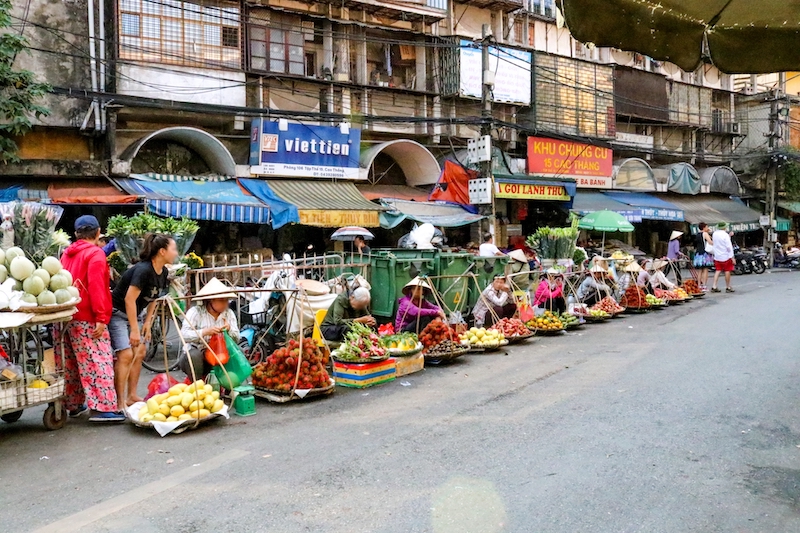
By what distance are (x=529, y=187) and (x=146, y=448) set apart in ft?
60.2

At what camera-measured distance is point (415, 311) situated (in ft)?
31.6

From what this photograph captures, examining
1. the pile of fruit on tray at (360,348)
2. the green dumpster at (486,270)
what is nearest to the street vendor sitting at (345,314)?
the pile of fruit on tray at (360,348)

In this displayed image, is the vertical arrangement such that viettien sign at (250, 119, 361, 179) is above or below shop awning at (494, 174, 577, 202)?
above

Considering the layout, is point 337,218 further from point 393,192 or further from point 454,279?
point 454,279

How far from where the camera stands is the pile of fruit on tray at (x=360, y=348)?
7.68m

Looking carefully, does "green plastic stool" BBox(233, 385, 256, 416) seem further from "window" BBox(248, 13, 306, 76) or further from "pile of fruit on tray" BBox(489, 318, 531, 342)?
"window" BBox(248, 13, 306, 76)

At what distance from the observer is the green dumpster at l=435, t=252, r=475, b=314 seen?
11305mm

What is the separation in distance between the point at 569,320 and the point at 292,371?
654 centimetres

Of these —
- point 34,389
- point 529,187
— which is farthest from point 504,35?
point 34,389

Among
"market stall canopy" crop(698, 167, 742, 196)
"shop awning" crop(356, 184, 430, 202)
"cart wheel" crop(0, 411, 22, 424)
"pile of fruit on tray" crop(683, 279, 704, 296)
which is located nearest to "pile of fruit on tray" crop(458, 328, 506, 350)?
"cart wheel" crop(0, 411, 22, 424)

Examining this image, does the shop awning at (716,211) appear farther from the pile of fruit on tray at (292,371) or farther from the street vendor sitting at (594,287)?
the pile of fruit on tray at (292,371)

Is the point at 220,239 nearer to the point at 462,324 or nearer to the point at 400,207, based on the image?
the point at 400,207

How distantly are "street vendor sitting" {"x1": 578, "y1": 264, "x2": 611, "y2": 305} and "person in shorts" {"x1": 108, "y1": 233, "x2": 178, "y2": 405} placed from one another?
9.31 m

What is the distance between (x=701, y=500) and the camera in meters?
4.22
